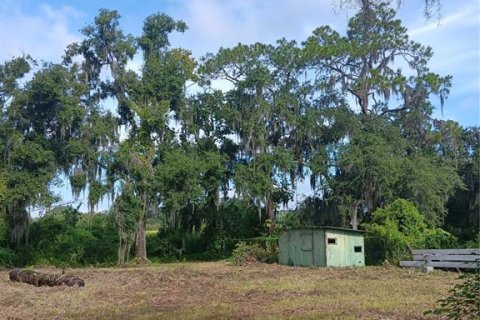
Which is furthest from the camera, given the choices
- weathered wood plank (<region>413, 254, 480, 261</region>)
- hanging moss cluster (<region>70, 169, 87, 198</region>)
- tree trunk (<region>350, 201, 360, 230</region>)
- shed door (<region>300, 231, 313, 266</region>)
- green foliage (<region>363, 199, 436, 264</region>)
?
hanging moss cluster (<region>70, 169, 87, 198</region>)

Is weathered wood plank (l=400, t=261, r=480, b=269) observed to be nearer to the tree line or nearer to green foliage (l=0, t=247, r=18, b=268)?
the tree line

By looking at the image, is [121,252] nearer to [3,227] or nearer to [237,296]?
[3,227]

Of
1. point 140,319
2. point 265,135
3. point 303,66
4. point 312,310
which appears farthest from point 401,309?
point 303,66

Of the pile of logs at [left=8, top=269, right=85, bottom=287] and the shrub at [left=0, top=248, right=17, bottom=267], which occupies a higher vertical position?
the shrub at [left=0, top=248, right=17, bottom=267]

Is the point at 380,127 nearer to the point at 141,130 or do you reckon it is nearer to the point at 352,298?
the point at 141,130

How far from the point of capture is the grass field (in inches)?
416

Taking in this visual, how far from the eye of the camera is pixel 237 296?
1354 centimetres

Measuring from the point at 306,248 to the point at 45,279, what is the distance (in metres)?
12.1

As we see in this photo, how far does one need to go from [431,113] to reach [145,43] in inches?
723

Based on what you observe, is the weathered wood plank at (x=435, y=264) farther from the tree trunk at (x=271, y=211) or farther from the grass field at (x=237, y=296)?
the tree trunk at (x=271, y=211)

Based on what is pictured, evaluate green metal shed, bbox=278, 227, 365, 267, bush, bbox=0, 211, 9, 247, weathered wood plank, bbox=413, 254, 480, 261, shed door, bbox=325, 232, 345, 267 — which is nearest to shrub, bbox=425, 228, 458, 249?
weathered wood plank, bbox=413, 254, 480, 261

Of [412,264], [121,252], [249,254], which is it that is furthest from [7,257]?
[412,264]

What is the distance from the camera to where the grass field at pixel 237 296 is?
10562 millimetres

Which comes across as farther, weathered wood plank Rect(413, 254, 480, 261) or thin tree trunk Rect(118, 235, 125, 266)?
thin tree trunk Rect(118, 235, 125, 266)
